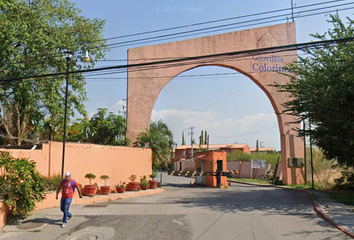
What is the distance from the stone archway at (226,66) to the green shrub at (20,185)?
37.5 ft

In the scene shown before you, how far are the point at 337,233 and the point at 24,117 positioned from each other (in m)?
17.5

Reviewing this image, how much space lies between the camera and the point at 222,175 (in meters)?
24.2

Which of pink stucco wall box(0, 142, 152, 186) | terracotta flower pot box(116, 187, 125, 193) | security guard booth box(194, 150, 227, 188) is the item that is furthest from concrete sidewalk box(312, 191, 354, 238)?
security guard booth box(194, 150, 227, 188)

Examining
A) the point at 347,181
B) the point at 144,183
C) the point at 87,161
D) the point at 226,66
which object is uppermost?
the point at 226,66

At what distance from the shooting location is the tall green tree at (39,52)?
14750 mm

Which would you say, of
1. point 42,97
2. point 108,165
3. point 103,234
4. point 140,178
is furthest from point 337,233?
point 42,97

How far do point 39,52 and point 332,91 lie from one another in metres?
14.1

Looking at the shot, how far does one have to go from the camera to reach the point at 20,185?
30.1ft

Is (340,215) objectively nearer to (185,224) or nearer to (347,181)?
(185,224)

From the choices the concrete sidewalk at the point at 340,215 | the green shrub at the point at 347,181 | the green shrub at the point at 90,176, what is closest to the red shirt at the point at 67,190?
the green shrub at the point at 90,176

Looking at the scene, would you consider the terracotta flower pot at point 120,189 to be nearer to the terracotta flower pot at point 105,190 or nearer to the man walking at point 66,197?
the terracotta flower pot at point 105,190

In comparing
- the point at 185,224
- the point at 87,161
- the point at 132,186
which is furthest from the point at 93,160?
the point at 185,224

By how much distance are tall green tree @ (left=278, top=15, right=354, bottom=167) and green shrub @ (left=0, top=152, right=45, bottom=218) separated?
11751mm

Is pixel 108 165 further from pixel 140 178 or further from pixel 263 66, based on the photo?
pixel 263 66
